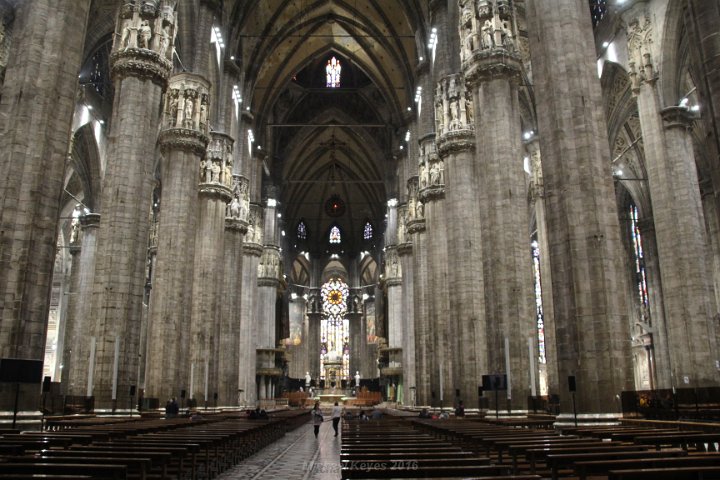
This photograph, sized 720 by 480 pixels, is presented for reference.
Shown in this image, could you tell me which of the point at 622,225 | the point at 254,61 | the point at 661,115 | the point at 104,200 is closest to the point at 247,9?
the point at 254,61

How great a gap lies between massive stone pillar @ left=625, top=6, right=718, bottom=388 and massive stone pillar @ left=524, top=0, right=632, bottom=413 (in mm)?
8684

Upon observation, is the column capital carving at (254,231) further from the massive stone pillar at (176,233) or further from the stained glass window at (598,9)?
the stained glass window at (598,9)

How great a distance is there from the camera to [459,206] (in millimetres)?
25109

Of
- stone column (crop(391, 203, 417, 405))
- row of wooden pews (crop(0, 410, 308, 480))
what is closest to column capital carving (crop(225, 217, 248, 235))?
stone column (crop(391, 203, 417, 405))

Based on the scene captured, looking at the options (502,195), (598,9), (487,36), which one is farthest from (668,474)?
(598,9)

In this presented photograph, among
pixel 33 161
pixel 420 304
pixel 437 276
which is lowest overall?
pixel 420 304

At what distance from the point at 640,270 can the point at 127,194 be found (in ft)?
103

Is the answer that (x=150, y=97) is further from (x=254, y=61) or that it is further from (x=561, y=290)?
(x=254, y=61)

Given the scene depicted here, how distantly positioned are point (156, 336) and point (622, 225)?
99.1 feet

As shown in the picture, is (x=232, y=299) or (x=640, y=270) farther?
(x=640, y=270)

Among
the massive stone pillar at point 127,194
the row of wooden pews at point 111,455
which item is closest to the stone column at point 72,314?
the massive stone pillar at point 127,194

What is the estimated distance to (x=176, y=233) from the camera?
2352cm

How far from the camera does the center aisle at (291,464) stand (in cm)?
1087

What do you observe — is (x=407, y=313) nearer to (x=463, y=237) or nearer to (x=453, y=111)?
(x=463, y=237)
